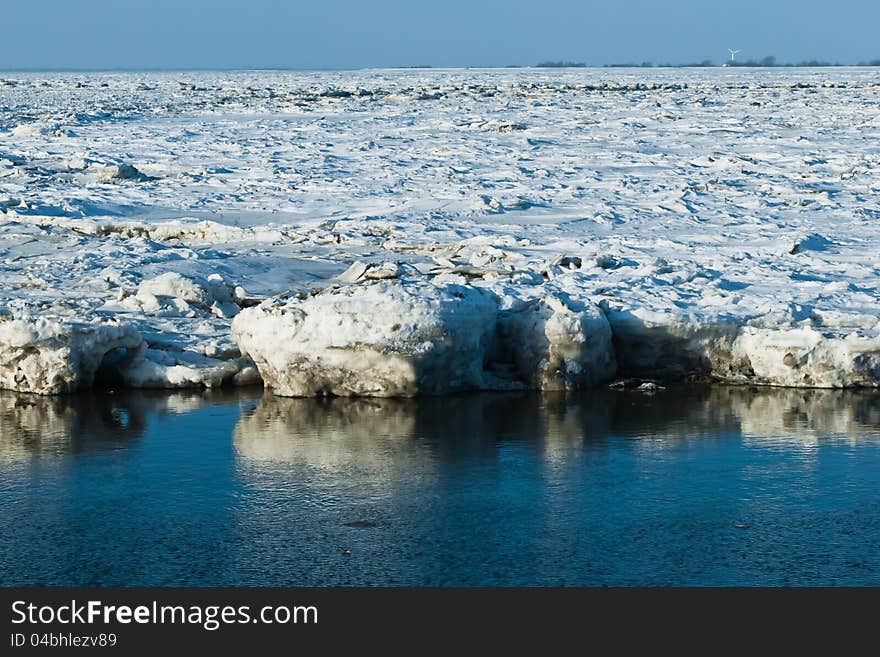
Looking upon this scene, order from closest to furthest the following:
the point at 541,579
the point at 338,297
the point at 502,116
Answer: the point at 541,579 → the point at 338,297 → the point at 502,116

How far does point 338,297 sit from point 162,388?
1471 mm

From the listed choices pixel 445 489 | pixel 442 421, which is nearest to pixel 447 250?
pixel 442 421

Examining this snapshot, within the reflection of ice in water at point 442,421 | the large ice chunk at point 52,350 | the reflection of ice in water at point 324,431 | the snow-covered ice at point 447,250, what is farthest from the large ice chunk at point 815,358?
the large ice chunk at point 52,350

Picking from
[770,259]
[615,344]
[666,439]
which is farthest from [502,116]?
[666,439]

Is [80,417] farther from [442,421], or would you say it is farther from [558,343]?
[558,343]

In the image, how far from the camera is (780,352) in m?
9.52

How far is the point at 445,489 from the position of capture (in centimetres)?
723

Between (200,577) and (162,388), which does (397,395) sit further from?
(200,577)

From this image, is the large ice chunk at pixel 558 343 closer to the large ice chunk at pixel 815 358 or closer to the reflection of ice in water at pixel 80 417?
the large ice chunk at pixel 815 358

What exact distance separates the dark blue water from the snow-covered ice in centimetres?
36

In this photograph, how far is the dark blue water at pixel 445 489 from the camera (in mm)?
6031


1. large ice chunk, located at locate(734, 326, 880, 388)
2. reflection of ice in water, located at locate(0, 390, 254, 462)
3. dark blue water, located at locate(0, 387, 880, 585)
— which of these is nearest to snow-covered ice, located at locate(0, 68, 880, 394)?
large ice chunk, located at locate(734, 326, 880, 388)

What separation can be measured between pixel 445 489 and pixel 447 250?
558 centimetres

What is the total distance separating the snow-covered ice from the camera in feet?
30.9
